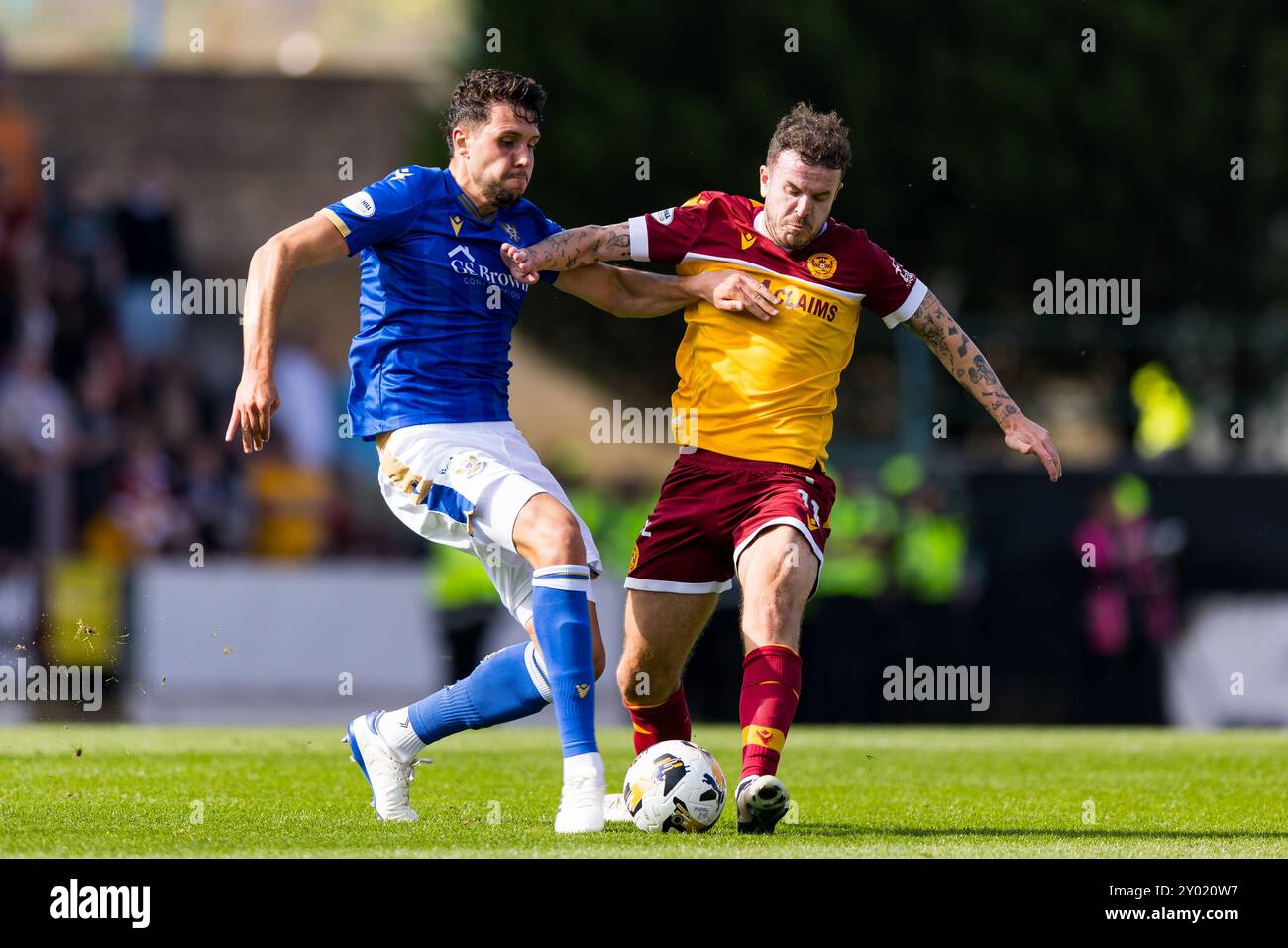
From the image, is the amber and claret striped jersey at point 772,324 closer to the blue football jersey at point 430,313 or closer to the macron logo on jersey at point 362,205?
the blue football jersey at point 430,313

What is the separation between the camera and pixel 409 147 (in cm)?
2783

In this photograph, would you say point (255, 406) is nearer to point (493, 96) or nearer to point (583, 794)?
point (493, 96)

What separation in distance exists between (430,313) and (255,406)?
97 centimetres

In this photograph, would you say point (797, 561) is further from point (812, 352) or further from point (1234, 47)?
point (1234, 47)

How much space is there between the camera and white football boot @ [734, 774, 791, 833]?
666cm

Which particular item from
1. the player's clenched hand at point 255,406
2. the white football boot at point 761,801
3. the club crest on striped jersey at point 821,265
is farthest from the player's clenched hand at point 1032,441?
the player's clenched hand at point 255,406

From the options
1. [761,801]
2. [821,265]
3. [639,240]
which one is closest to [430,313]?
[639,240]

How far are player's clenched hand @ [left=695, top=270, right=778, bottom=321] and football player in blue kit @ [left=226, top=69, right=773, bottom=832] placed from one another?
27.5 inches

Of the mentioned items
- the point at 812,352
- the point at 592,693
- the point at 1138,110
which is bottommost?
the point at 592,693

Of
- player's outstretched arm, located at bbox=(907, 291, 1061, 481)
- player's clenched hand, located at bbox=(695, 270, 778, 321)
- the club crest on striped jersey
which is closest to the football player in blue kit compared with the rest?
player's clenched hand, located at bbox=(695, 270, 778, 321)

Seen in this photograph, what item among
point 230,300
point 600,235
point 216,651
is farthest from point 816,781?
point 230,300

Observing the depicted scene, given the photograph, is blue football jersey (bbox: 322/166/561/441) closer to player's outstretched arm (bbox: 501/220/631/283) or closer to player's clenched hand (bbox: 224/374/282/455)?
player's outstretched arm (bbox: 501/220/631/283)
